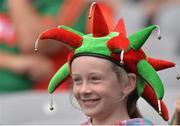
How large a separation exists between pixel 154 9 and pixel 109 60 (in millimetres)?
3218

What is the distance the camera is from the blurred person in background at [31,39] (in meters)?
4.74

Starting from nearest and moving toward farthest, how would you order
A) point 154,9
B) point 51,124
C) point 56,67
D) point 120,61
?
point 120,61, point 51,124, point 56,67, point 154,9

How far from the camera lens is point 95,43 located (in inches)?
125

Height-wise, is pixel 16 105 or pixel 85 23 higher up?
pixel 85 23

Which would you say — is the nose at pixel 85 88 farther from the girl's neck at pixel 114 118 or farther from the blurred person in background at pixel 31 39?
the blurred person in background at pixel 31 39

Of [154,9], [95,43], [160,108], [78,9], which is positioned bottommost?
[160,108]

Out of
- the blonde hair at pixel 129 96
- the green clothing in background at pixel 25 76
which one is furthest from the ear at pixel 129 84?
the green clothing in background at pixel 25 76

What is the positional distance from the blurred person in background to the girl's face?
57.7 inches

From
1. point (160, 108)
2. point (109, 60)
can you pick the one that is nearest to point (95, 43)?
point (109, 60)

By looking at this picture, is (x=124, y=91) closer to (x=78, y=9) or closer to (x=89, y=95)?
(x=89, y=95)

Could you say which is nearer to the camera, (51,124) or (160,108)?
(160,108)

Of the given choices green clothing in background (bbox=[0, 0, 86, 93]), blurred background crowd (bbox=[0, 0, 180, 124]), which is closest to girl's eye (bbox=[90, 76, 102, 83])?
blurred background crowd (bbox=[0, 0, 180, 124])

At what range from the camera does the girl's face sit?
3.14 meters

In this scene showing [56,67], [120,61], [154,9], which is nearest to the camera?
[120,61]
